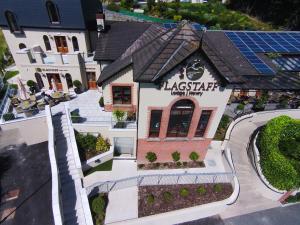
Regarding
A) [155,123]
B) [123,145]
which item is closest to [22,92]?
[123,145]

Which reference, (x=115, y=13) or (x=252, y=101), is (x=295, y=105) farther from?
(x=115, y=13)

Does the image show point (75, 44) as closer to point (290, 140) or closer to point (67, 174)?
point (67, 174)

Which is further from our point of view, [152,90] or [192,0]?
[192,0]

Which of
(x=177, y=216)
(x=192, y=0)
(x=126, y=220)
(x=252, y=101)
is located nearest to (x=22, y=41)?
(x=126, y=220)

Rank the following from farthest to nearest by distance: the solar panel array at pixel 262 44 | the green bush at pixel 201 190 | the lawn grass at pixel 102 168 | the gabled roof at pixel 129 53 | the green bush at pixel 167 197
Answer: the solar panel array at pixel 262 44, the lawn grass at pixel 102 168, the gabled roof at pixel 129 53, the green bush at pixel 201 190, the green bush at pixel 167 197

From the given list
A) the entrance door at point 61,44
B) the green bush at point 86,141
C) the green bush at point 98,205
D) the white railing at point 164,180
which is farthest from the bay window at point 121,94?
the entrance door at point 61,44

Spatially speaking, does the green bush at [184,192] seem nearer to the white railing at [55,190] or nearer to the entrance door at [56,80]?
the white railing at [55,190]
